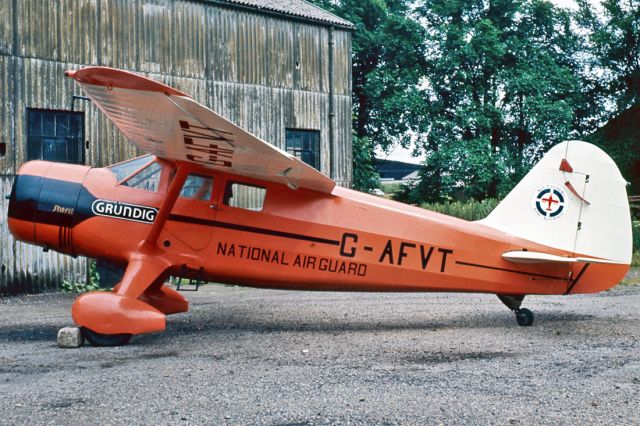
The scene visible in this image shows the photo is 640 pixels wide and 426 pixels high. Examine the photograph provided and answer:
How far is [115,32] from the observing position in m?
17.5

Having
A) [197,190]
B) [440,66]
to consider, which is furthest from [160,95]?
[440,66]

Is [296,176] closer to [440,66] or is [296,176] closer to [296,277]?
[296,277]

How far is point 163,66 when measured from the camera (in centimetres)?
1833

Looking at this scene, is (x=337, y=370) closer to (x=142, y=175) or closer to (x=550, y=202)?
(x=142, y=175)

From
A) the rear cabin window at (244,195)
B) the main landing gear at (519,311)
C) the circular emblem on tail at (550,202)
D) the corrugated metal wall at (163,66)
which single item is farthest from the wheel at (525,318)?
the corrugated metal wall at (163,66)

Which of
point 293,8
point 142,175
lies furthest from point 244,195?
point 293,8

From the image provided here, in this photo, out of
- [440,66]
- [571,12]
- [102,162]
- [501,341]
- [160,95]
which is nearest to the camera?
[160,95]

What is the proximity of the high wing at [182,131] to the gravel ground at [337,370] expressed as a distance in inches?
90.6

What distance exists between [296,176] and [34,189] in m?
3.58

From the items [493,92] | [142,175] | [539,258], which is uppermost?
[493,92]

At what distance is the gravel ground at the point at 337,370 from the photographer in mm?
5262

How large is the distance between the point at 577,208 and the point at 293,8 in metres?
14.3

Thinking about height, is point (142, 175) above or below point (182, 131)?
below

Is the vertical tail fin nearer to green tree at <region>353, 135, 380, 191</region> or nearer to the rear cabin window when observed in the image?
the rear cabin window
